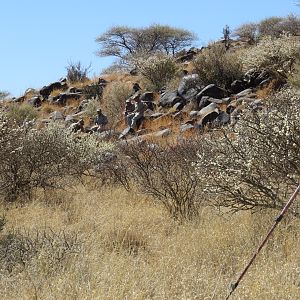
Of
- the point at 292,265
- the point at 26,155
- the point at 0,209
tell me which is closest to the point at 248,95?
the point at 26,155

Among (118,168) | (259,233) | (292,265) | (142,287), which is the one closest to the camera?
(142,287)

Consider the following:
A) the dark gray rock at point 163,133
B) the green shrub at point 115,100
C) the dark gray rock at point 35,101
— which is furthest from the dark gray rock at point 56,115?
the dark gray rock at point 163,133

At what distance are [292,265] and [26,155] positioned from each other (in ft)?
21.6

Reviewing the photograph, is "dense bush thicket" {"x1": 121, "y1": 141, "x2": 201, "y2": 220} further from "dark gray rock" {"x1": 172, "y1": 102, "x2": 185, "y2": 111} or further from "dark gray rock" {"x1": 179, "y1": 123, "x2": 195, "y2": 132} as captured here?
"dark gray rock" {"x1": 172, "y1": 102, "x2": 185, "y2": 111}

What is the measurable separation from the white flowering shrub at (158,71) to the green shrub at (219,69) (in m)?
2.41

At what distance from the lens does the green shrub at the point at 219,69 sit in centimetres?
1922

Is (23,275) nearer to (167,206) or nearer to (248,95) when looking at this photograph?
(167,206)

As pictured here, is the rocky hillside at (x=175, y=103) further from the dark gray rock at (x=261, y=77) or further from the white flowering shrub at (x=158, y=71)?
the white flowering shrub at (x=158, y=71)

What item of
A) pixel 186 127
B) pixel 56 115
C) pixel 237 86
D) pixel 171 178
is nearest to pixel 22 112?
pixel 56 115

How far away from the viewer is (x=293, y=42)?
756 inches

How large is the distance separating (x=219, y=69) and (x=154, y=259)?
1468 cm

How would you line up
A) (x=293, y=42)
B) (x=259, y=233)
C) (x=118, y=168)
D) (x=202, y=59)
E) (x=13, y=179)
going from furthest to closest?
1. (x=202, y=59)
2. (x=293, y=42)
3. (x=118, y=168)
4. (x=13, y=179)
5. (x=259, y=233)

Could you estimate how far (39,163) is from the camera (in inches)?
411

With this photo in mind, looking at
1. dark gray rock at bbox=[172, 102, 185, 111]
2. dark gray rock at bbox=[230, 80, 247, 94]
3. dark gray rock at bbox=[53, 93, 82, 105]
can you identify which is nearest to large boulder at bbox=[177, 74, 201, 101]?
dark gray rock at bbox=[172, 102, 185, 111]
